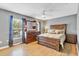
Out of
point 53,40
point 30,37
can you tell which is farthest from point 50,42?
point 30,37

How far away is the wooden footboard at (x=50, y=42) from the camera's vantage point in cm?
344

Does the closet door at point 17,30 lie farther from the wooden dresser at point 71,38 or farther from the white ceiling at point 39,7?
the wooden dresser at point 71,38

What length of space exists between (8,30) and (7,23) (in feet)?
1.43

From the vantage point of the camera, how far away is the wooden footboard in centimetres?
344

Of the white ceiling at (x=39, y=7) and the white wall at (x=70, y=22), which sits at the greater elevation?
the white ceiling at (x=39, y=7)

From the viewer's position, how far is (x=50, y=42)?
12.6 ft

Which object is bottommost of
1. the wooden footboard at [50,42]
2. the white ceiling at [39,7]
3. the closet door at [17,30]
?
the wooden footboard at [50,42]

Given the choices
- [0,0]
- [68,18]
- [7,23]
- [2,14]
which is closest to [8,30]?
[7,23]

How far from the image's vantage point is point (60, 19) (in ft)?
19.4

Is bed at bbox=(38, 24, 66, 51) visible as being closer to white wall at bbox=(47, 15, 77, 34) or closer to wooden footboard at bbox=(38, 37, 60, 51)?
wooden footboard at bbox=(38, 37, 60, 51)

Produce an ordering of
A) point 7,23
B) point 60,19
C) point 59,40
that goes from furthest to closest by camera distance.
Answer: point 60,19 → point 7,23 → point 59,40

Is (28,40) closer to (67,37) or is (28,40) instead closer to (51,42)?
(51,42)

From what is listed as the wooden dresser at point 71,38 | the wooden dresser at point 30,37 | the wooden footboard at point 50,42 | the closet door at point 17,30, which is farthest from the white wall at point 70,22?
the closet door at point 17,30

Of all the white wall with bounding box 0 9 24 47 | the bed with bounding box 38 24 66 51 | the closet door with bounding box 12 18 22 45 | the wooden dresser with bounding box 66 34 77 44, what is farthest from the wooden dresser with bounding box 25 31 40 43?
the wooden dresser with bounding box 66 34 77 44
